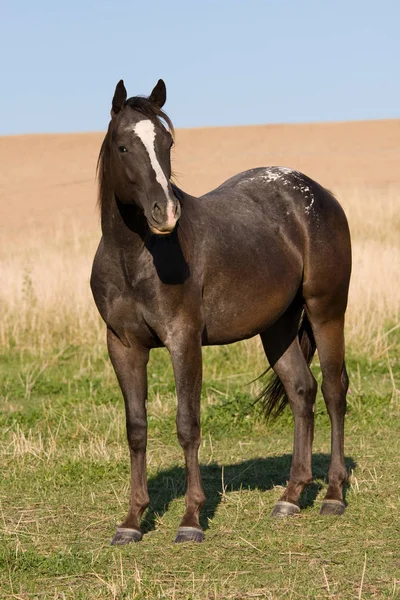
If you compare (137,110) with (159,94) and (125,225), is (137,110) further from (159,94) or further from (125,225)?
(125,225)

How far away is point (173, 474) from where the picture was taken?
695cm

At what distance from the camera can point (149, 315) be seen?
17.4 feet

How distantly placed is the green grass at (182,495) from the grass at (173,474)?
1cm

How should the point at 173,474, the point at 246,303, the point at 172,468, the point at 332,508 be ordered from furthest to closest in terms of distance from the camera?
the point at 172,468 < the point at 173,474 < the point at 332,508 < the point at 246,303

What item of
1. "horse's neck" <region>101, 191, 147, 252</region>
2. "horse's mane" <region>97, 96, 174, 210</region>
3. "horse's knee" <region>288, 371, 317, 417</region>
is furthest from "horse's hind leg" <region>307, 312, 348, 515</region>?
"horse's mane" <region>97, 96, 174, 210</region>

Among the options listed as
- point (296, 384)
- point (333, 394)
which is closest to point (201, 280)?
point (296, 384)

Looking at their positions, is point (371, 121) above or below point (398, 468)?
above

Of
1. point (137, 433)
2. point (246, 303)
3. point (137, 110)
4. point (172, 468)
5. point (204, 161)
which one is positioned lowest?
point (172, 468)

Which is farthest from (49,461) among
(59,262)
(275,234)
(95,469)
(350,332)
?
(59,262)

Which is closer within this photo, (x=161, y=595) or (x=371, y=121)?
(x=161, y=595)

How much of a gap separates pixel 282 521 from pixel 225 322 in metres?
1.32

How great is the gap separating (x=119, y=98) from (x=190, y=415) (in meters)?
1.88

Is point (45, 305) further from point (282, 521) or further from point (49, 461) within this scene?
point (282, 521)

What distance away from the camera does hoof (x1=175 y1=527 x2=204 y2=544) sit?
5309 millimetres
